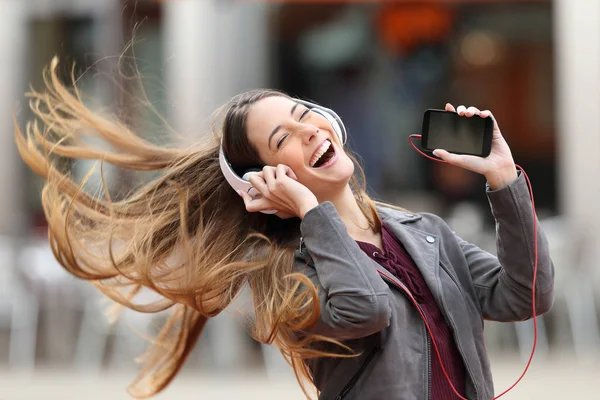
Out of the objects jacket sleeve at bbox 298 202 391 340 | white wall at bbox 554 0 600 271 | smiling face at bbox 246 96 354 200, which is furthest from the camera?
white wall at bbox 554 0 600 271

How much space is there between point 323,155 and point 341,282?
0.42 m

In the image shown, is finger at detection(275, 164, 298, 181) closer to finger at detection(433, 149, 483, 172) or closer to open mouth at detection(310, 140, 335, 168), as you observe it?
open mouth at detection(310, 140, 335, 168)

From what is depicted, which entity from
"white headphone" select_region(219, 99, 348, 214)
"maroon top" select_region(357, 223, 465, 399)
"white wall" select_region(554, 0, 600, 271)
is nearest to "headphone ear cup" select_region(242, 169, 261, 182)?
"white headphone" select_region(219, 99, 348, 214)

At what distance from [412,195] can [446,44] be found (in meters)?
1.60

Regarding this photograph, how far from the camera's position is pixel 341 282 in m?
2.81

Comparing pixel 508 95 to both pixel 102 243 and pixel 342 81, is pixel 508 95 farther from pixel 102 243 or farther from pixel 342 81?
pixel 102 243

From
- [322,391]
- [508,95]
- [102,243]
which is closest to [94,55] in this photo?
[508,95]

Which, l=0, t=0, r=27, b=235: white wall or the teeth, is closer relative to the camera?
the teeth

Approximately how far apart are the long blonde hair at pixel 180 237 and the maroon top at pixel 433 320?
16cm

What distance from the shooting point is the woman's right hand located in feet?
9.64

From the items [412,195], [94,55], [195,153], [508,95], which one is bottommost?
[412,195]

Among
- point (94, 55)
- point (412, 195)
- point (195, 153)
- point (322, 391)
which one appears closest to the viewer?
point (322, 391)

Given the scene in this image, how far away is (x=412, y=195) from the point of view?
1129 cm

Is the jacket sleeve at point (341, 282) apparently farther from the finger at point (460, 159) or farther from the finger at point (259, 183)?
the finger at point (460, 159)
